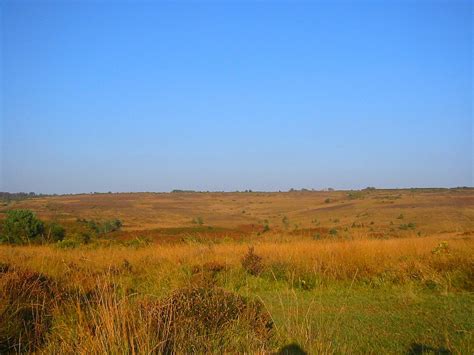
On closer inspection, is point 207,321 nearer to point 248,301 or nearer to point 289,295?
point 248,301

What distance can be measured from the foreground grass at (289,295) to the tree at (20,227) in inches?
340

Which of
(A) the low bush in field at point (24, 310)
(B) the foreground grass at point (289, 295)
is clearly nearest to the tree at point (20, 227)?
(B) the foreground grass at point (289, 295)

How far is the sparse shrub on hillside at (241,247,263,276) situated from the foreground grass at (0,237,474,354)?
0.08m

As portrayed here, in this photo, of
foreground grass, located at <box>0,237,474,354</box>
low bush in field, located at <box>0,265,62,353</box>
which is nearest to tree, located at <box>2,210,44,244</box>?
foreground grass, located at <box>0,237,474,354</box>

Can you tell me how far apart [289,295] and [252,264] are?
2.12m

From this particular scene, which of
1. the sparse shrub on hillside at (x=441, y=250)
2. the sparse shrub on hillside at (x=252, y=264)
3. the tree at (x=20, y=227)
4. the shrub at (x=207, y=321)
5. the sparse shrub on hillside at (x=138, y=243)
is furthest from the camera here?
the tree at (x=20, y=227)

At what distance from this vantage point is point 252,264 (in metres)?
9.96

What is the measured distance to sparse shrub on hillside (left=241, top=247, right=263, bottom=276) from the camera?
9.83 meters

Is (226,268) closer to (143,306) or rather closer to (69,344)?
(143,306)

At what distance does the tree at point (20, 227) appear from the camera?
741 inches

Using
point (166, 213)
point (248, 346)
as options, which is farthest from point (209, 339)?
point (166, 213)

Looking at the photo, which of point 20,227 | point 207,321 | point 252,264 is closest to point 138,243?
point 252,264

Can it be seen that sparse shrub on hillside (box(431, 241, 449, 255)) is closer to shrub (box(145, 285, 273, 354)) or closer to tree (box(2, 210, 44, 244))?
shrub (box(145, 285, 273, 354))

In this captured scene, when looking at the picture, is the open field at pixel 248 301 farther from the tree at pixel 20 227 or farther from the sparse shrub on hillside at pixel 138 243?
the tree at pixel 20 227
